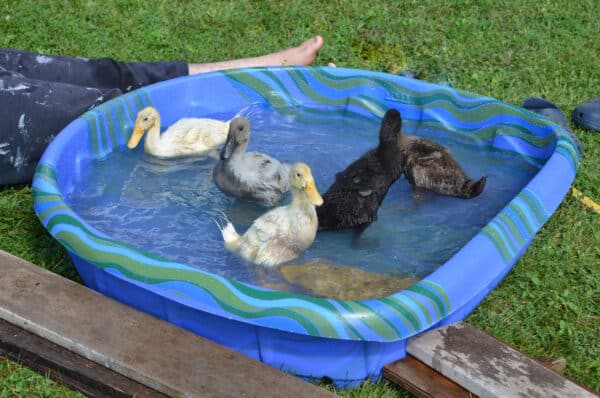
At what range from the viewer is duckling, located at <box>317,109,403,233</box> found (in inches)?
154

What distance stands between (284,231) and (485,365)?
3.53 ft

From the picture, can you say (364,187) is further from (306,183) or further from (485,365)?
(485,365)

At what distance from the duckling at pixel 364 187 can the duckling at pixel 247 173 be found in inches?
11.6

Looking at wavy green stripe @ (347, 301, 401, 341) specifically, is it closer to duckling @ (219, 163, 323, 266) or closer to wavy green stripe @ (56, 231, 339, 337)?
wavy green stripe @ (56, 231, 339, 337)

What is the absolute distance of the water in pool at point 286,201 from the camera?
3.82m

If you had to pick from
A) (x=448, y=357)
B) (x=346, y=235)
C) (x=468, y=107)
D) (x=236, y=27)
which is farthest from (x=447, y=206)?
(x=236, y=27)

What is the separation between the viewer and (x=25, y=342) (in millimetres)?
3080

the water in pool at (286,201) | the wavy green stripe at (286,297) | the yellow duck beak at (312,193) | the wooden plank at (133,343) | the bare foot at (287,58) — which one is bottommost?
the water in pool at (286,201)

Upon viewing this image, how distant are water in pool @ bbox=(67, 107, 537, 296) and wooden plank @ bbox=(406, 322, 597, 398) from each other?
62 centimetres

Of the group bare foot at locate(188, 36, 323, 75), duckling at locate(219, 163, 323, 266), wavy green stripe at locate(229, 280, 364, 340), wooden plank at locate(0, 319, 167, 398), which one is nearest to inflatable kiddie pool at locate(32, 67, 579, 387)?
wavy green stripe at locate(229, 280, 364, 340)

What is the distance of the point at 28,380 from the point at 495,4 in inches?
230

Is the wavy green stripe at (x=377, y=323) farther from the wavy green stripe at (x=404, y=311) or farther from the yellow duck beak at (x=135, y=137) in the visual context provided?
the yellow duck beak at (x=135, y=137)

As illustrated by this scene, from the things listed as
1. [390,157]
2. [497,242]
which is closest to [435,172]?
[390,157]

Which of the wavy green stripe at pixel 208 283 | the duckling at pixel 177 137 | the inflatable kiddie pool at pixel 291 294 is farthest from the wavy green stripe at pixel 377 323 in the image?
the duckling at pixel 177 137
